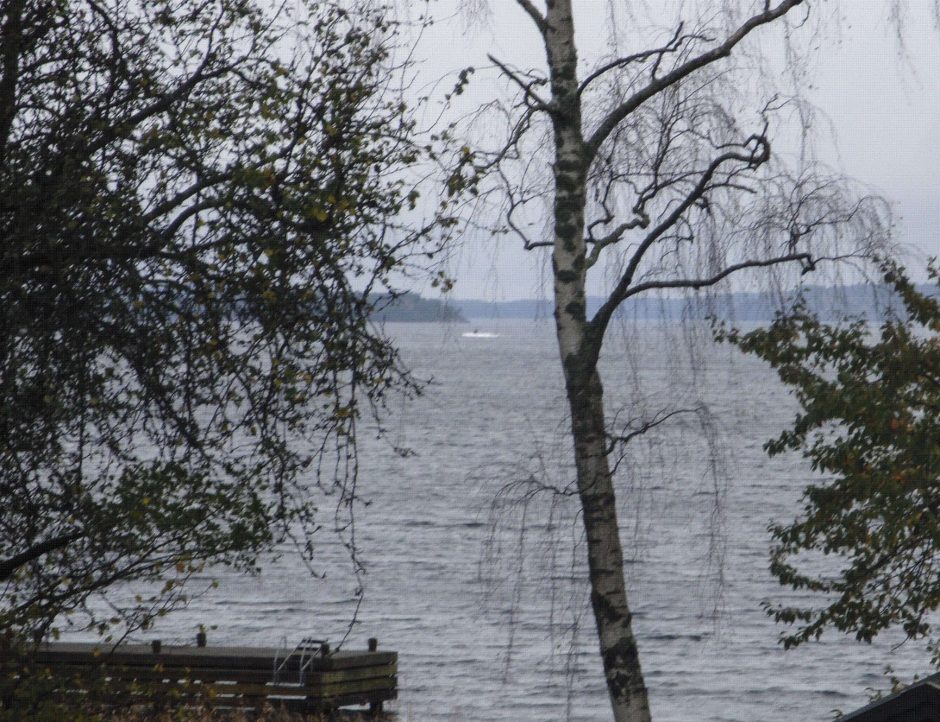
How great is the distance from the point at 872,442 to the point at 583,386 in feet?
9.07

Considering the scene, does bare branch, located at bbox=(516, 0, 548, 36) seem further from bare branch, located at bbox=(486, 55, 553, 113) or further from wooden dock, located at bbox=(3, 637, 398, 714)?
wooden dock, located at bbox=(3, 637, 398, 714)

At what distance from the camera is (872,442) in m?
9.58

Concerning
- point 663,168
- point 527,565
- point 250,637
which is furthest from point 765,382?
point 663,168

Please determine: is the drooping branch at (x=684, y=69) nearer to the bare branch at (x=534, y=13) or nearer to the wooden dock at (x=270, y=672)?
the bare branch at (x=534, y=13)

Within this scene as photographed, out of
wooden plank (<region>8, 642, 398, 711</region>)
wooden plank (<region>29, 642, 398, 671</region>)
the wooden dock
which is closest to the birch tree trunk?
the wooden dock

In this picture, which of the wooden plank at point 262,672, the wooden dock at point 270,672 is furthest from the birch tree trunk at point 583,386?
the wooden plank at point 262,672

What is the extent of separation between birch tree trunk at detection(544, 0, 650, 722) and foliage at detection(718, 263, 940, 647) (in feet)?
5.02

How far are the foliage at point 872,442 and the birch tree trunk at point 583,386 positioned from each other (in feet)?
5.02

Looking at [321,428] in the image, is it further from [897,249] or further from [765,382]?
[765,382]

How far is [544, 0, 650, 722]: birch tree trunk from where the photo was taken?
818 centimetres

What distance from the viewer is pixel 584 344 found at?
8.42 meters

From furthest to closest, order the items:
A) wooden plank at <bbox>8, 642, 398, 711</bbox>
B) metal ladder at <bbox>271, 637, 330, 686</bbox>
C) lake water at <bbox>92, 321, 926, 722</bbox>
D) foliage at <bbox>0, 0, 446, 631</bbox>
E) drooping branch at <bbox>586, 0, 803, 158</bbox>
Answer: lake water at <bbox>92, 321, 926, 722</bbox> → metal ladder at <bbox>271, 637, 330, 686</bbox> → wooden plank at <bbox>8, 642, 398, 711</bbox> → drooping branch at <bbox>586, 0, 803, 158</bbox> → foliage at <bbox>0, 0, 446, 631</bbox>

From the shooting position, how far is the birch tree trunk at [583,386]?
8.18 meters

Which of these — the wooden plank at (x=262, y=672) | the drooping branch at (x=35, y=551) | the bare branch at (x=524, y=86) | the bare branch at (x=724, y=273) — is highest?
the bare branch at (x=524, y=86)
